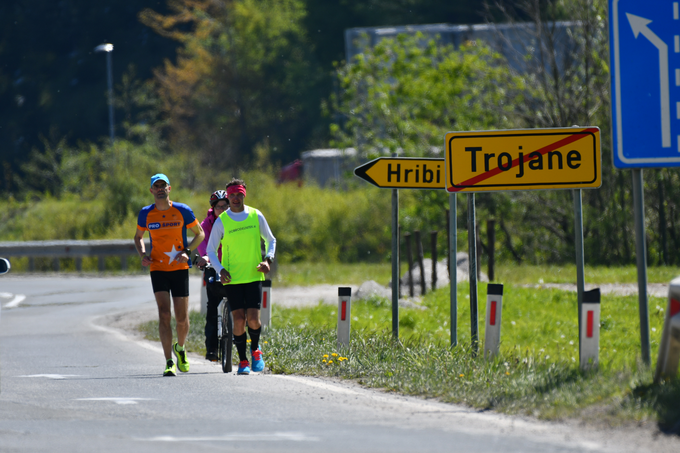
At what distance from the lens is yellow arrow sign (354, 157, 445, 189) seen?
392 inches

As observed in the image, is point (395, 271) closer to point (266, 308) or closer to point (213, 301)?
point (213, 301)

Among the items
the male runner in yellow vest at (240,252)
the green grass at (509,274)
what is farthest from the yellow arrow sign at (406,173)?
the green grass at (509,274)

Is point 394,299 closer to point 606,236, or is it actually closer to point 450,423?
point 450,423

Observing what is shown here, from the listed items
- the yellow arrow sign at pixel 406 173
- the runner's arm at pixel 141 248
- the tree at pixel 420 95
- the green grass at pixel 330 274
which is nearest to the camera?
the runner's arm at pixel 141 248

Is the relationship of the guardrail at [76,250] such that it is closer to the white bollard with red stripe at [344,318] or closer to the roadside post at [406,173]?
the white bollard with red stripe at [344,318]

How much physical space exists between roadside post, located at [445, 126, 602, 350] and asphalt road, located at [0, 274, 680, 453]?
215cm

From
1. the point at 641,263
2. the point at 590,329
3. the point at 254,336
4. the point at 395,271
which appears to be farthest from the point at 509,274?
the point at 641,263

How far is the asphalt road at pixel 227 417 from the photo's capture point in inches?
230

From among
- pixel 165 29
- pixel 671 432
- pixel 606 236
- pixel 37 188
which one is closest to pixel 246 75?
pixel 165 29

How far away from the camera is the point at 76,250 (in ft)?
85.1

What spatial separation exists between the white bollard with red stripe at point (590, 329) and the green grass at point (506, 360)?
13 cm

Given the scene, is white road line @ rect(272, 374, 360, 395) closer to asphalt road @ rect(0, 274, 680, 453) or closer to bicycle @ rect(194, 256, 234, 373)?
asphalt road @ rect(0, 274, 680, 453)

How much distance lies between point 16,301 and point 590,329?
1405 cm

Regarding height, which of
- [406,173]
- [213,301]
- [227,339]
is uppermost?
[406,173]
